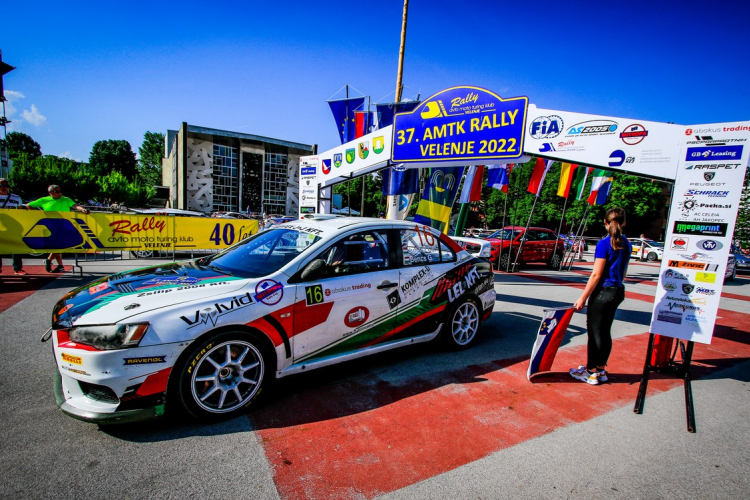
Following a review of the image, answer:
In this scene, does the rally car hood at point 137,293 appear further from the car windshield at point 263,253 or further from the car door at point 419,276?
the car door at point 419,276

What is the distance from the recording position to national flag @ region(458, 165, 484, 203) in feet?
34.7

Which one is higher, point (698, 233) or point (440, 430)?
point (698, 233)

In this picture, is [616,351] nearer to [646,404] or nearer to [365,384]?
[646,404]

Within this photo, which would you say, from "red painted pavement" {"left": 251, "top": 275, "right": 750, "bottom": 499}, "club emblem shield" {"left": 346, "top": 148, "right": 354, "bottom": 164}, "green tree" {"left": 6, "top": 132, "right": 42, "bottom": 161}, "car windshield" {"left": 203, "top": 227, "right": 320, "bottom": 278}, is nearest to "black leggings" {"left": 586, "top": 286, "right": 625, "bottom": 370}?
"red painted pavement" {"left": 251, "top": 275, "right": 750, "bottom": 499}

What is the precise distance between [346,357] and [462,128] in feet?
19.0

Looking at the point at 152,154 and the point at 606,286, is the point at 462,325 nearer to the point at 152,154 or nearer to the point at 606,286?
the point at 606,286

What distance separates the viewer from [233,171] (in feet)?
151

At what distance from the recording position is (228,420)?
2920 millimetres

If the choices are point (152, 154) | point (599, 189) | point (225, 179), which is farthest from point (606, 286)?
point (152, 154)

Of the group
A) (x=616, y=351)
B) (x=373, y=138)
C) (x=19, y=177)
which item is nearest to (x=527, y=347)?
(x=616, y=351)

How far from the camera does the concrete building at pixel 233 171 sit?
4150 centimetres

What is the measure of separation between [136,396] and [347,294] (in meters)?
1.80

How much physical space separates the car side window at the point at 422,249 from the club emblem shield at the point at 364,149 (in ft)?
18.1

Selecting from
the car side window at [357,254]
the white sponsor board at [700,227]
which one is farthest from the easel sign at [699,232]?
the car side window at [357,254]
